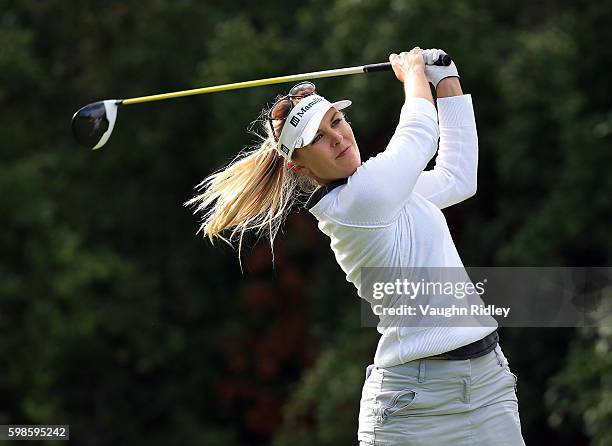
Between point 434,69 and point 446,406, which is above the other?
point 434,69

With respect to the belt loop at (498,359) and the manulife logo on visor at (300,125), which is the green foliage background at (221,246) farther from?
the manulife logo on visor at (300,125)

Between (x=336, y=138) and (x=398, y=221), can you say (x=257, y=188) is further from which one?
(x=398, y=221)

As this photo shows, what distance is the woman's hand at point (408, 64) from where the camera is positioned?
3102 millimetres

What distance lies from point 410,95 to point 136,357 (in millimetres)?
7869

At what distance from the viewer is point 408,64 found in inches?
123

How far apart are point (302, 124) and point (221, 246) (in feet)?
24.1

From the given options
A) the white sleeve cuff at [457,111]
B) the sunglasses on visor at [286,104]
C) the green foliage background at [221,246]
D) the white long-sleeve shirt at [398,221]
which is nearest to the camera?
the white long-sleeve shirt at [398,221]

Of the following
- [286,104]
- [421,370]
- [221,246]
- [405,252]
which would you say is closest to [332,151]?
[286,104]

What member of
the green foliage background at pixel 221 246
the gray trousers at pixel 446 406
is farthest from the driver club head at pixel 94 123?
the green foliage background at pixel 221 246

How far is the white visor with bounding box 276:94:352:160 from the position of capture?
3.02m

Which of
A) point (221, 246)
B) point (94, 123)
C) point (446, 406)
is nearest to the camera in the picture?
point (446, 406)

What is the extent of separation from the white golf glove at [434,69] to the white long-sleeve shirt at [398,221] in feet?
0.68

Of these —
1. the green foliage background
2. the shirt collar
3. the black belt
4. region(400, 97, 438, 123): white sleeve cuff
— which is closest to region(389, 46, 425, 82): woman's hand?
region(400, 97, 438, 123): white sleeve cuff

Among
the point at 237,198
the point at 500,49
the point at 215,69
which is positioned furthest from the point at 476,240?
the point at 237,198
